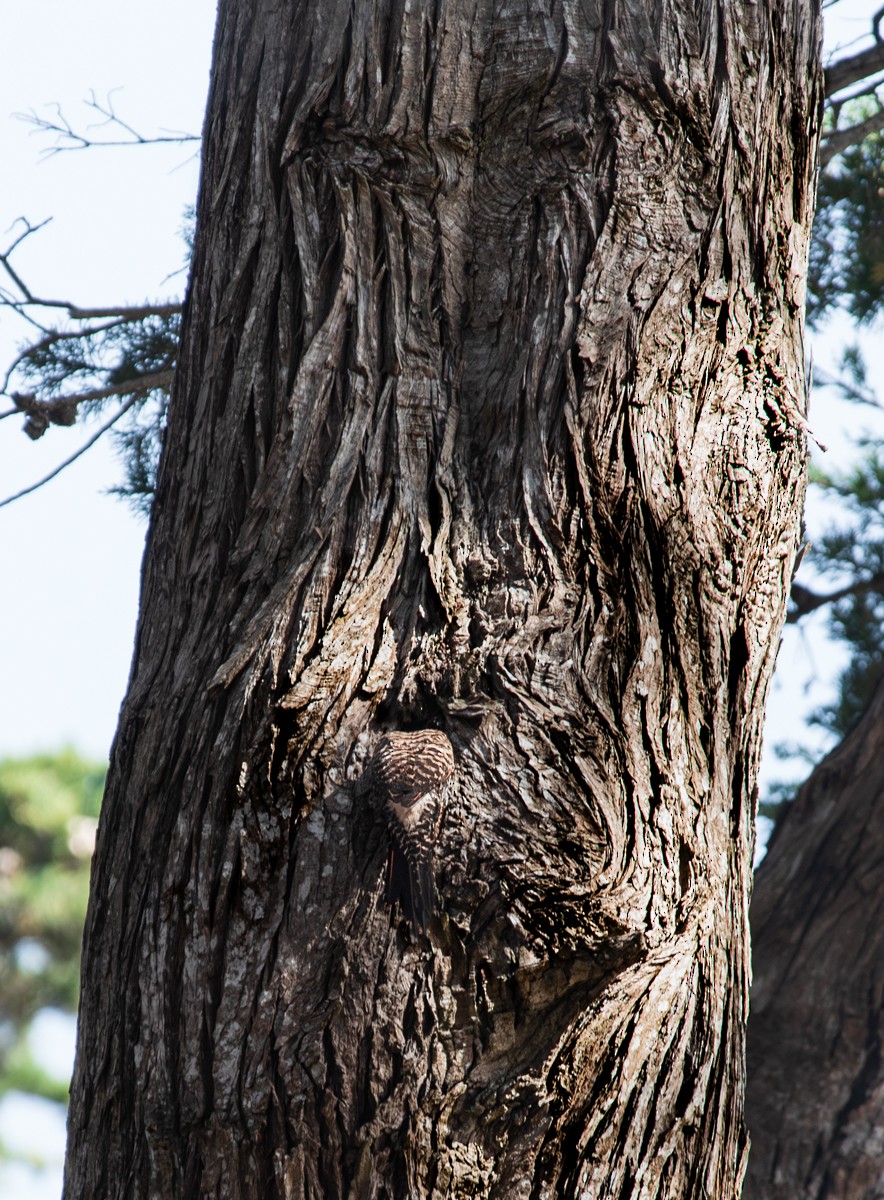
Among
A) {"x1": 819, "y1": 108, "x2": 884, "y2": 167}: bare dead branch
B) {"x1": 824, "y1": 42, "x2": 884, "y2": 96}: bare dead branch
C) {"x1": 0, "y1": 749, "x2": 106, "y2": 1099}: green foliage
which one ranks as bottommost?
{"x1": 0, "y1": 749, "x2": 106, "y2": 1099}: green foliage

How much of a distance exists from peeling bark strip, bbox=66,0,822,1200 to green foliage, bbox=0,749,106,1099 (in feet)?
20.3

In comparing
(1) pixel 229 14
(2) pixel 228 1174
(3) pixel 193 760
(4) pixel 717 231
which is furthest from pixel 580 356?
(2) pixel 228 1174

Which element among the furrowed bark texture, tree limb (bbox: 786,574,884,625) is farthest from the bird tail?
tree limb (bbox: 786,574,884,625)

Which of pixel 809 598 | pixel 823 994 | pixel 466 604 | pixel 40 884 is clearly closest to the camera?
pixel 466 604

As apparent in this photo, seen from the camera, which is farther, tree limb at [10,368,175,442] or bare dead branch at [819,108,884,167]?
bare dead branch at [819,108,884,167]

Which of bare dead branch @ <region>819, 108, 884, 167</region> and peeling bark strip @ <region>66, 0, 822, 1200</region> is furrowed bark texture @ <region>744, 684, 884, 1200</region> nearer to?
peeling bark strip @ <region>66, 0, 822, 1200</region>

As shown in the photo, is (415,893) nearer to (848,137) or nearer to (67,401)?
(67,401)

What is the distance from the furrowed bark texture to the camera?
2.66m

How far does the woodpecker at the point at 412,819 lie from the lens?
1.30m

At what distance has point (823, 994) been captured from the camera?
279 cm

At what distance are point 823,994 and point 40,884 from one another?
577 cm

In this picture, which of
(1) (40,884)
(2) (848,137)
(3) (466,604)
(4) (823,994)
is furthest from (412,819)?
(1) (40,884)

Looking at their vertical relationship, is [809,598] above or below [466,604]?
above

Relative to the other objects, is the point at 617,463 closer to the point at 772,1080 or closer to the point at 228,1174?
the point at 228,1174
